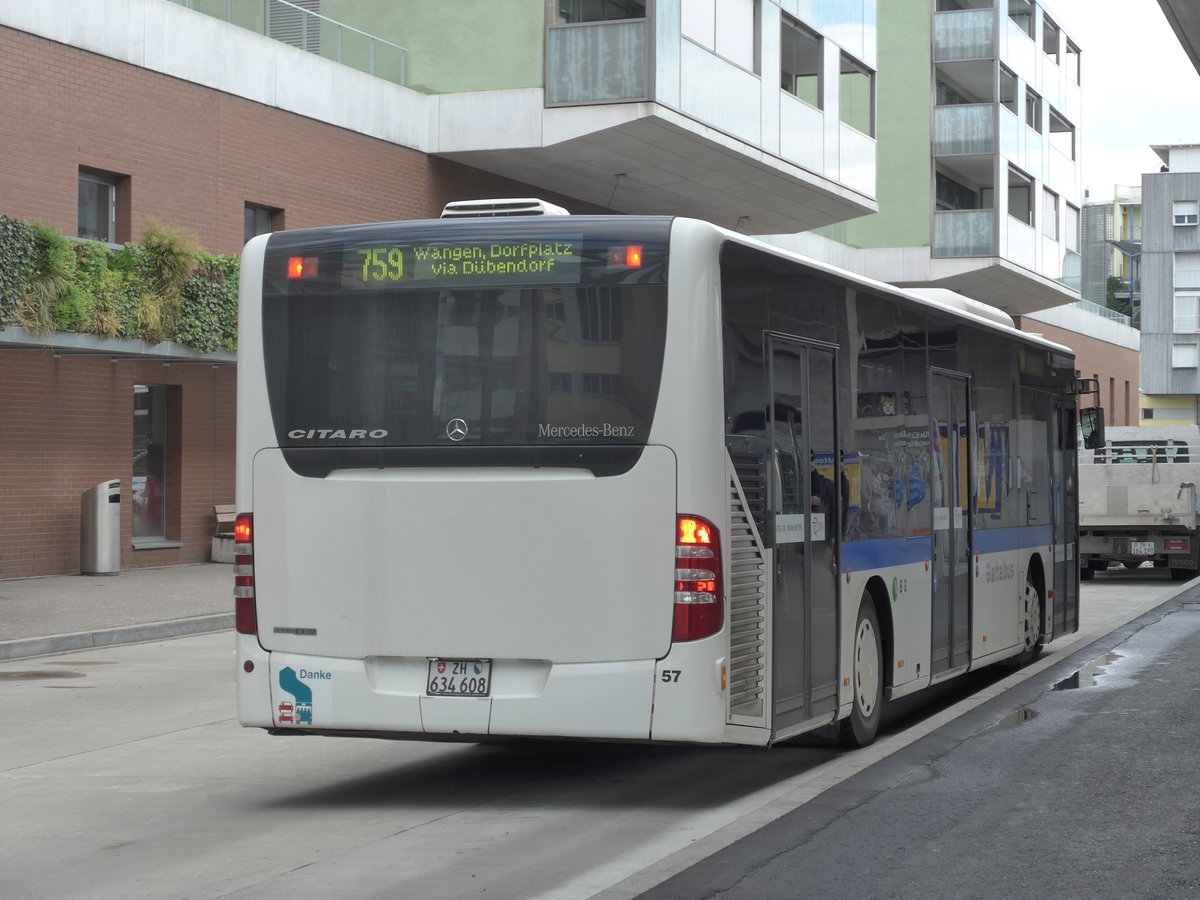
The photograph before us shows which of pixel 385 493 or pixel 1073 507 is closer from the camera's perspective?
pixel 385 493

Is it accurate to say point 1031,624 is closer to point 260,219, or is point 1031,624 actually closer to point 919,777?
point 919,777

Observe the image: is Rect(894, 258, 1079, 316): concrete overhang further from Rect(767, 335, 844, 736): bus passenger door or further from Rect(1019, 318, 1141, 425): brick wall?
Rect(767, 335, 844, 736): bus passenger door

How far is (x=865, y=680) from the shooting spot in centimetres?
1010

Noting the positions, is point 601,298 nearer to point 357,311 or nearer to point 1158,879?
point 357,311

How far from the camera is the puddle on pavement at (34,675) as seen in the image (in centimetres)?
1423

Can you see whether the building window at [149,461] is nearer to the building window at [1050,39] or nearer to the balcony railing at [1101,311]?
the building window at [1050,39]

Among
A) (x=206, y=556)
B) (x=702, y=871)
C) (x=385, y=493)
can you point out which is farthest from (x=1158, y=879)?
(x=206, y=556)

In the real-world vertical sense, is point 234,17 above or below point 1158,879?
above

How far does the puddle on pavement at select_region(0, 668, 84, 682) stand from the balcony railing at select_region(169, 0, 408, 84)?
44.3ft

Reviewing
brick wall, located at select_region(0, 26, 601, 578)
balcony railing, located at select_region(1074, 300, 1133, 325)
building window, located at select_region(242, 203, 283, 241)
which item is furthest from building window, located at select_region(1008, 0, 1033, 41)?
building window, located at select_region(242, 203, 283, 241)

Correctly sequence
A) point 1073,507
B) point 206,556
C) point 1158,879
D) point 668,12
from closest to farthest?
point 1158,879, point 1073,507, point 206,556, point 668,12

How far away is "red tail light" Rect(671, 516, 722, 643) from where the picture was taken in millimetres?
7910

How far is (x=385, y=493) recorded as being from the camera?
8297mm

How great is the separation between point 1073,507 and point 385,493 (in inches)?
373
